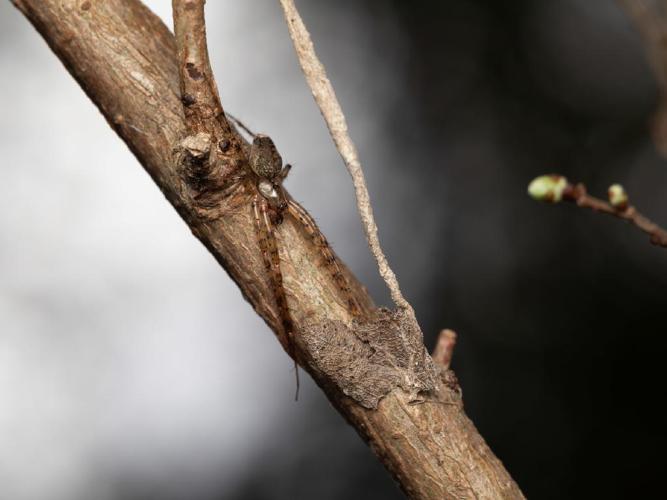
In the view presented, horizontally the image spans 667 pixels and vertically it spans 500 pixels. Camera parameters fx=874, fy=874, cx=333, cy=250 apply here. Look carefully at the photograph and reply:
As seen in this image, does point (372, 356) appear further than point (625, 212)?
Yes

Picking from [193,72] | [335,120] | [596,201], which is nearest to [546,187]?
[596,201]

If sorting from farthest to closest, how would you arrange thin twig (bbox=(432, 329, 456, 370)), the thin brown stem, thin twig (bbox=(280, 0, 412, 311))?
thin twig (bbox=(432, 329, 456, 370)) → thin twig (bbox=(280, 0, 412, 311)) → the thin brown stem

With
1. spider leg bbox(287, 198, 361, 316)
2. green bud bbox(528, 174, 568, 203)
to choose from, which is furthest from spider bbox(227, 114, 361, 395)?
green bud bbox(528, 174, 568, 203)

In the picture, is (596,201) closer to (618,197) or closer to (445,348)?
(618,197)

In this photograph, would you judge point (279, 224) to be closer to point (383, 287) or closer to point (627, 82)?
point (383, 287)

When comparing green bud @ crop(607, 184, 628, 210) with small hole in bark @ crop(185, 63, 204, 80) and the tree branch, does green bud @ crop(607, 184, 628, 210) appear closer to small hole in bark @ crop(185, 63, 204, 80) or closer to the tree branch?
the tree branch

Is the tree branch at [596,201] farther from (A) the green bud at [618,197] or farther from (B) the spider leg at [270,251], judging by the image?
(B) the spider leg at [270,251]
